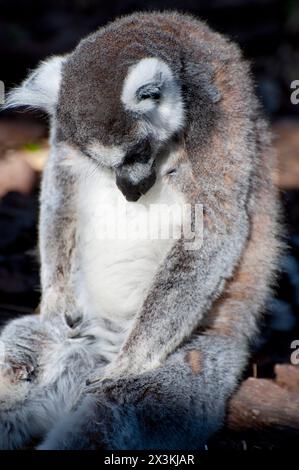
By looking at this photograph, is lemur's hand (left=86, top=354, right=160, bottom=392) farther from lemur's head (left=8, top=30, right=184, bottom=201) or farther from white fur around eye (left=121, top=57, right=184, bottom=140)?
white fur around eye (left=121, top=57, right=184, bottom=140)

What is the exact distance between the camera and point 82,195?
7.17 meters

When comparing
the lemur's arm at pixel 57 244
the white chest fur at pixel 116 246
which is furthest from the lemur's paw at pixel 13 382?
the white chest fur at pixel 116 246

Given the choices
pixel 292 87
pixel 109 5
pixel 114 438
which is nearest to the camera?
pixel 114 438

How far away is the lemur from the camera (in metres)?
6.15

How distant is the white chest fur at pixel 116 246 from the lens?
677 centimetres

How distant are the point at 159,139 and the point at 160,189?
1.43 feet

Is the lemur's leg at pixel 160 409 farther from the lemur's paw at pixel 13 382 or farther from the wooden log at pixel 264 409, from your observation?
the lemur's paw at pixel 13 382

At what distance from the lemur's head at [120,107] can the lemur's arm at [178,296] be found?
569mm

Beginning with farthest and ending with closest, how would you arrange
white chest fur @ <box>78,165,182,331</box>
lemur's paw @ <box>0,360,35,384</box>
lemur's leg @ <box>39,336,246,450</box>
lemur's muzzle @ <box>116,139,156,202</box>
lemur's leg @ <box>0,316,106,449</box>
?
white chest fur @ <box>78,165,182,331</box>
lemur's paw @ <box>0,360,35,384</box>
lemur's leg @ <box>0,316,106,449</box>
lemur's muzzle @ <box>116,139,156,202</box>
lemur's leg @ <box>39,336,246,450</box>

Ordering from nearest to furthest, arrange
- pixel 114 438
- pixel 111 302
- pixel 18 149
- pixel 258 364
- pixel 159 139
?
pixel 114 438
pixel 159 139
pixel 111 302
pixel 258 364
pixel 18 149

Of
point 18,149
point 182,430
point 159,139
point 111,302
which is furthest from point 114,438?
point 18,149

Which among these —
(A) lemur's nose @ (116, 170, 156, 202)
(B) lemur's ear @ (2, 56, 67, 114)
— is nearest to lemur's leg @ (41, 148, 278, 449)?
(A) lemur's nose @ (116, 170, 156, 202)

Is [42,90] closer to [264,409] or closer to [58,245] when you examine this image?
[58,245]

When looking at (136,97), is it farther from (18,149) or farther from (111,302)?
(18,149)
